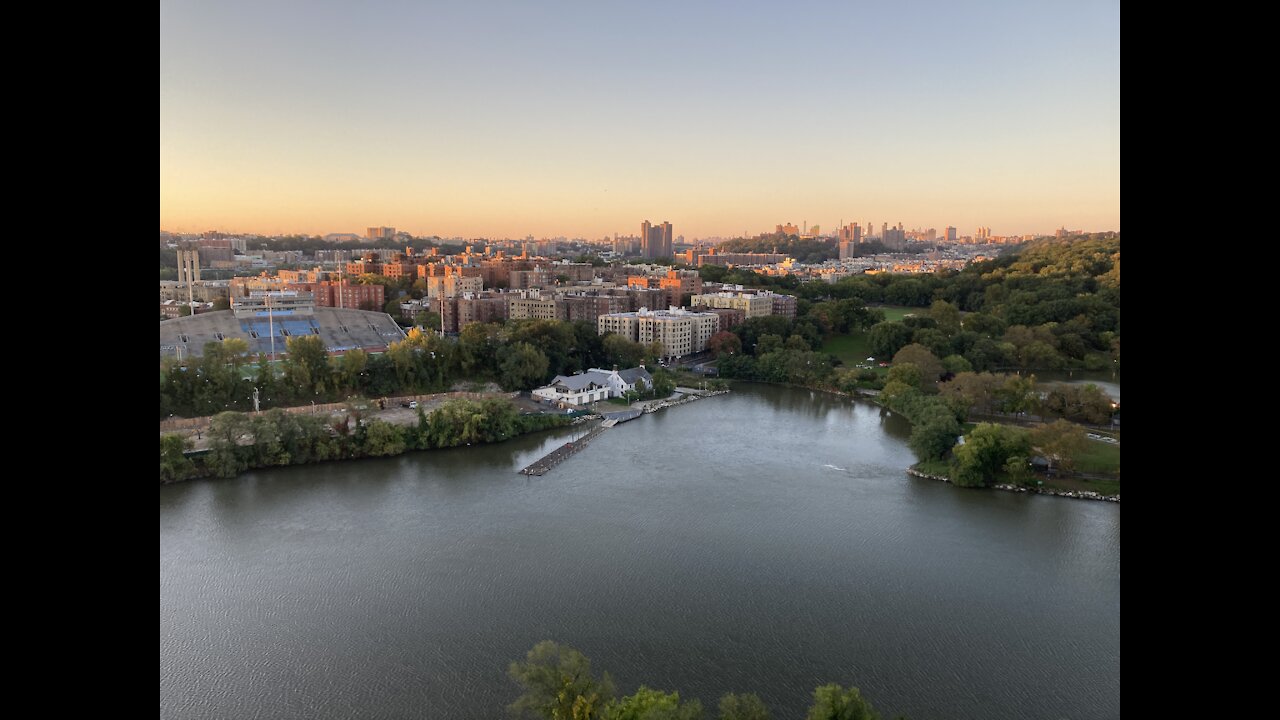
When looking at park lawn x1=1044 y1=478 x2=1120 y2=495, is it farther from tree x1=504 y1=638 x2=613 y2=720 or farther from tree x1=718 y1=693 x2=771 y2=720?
tree x1=504 y1=638 x2=613 y2=720

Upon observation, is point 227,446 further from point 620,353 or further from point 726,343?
point 726,343

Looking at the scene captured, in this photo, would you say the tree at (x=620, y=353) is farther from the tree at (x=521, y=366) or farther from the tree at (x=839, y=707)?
the tree at (x=839, y=707)

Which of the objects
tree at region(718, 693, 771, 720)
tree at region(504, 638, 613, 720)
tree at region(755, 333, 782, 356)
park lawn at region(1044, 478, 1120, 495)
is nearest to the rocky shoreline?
park lawn at region(1044, 478, 1120, 495)

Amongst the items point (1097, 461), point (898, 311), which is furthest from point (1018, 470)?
point (898, 311)

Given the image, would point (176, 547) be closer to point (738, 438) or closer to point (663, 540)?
point (663, 540)

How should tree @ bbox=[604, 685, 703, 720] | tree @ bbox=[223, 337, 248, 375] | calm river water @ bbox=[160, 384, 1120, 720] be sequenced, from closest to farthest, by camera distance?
1. tree @ bbox=[604, 685, 703, 720]
2. calm river water @ bbox=[160, 384, 1120, 720]
3. tree @ bbox=[223, 337, 248, 375]

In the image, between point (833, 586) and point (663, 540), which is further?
point (663, 540)
